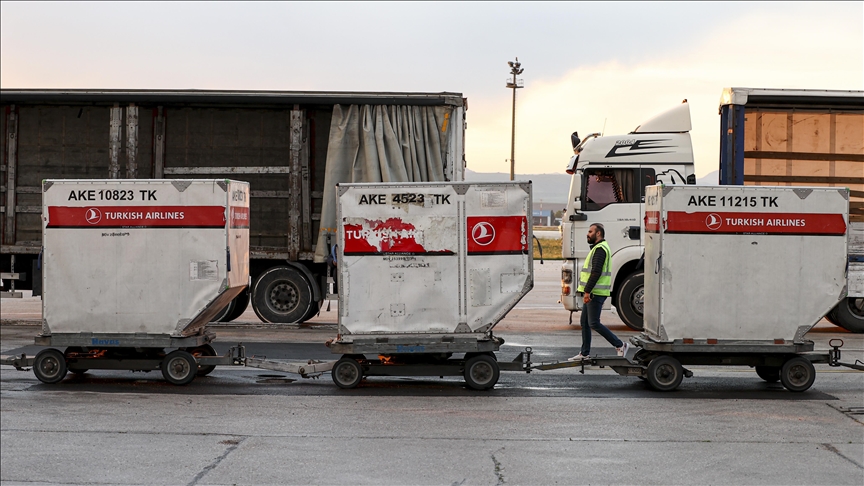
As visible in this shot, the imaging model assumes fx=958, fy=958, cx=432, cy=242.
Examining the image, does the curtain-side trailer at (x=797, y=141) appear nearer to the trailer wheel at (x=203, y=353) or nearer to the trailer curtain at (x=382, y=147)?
the trailer curtain at (x=382, y=147)

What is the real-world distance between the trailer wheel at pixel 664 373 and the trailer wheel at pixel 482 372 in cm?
176

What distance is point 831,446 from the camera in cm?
831

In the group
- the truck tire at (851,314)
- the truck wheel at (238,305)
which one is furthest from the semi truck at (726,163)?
the truck wheel at (238,305)

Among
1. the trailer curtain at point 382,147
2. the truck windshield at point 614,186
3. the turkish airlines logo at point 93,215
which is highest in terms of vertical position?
the trailer curtain at point 382,147

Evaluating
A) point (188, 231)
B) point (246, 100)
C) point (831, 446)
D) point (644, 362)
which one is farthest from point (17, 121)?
point (831, 446)

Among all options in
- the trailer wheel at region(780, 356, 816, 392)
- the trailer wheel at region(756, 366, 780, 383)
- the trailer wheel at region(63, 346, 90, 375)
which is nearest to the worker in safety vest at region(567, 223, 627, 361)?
the trailer wheel at region(756, 366, 780, 383)

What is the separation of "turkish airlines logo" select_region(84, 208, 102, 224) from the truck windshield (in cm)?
821

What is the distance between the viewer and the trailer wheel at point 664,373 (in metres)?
11.0

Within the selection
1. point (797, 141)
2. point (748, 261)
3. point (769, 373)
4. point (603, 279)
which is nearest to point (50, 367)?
point (603, 279)

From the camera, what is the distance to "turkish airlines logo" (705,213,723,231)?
35.8ft

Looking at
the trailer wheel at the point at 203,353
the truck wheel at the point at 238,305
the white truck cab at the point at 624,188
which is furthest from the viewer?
the truck wheel at the point at 238,305

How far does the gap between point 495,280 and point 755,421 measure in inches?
A: 130

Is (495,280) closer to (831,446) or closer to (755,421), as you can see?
(755,421)

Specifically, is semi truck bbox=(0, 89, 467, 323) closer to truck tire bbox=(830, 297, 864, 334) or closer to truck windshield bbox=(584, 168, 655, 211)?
truck windshield bbox=(584, 168, 655, 211)
